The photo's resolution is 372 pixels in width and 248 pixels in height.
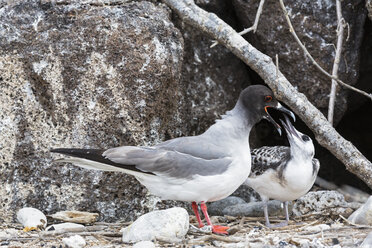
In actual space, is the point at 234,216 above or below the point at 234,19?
below

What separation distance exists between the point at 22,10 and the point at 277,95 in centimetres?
240

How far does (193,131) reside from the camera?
6.13 metres

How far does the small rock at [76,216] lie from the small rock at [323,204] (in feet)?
6.24

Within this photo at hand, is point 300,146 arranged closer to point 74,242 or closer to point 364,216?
point 364,216

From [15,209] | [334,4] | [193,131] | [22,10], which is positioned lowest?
[15,209]

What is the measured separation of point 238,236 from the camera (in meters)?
4.71

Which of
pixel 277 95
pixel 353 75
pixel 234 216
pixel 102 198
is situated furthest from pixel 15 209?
pixel 353 75

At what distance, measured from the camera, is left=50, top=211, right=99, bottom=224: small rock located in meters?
5.05

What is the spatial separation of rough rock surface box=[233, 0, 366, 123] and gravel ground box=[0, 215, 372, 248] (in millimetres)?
1623

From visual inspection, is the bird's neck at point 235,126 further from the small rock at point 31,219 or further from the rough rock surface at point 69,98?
the small rock at point 31,219

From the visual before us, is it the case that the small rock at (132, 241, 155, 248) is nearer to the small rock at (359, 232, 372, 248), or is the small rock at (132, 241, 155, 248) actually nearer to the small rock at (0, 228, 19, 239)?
the small rock at (0, 228, 19, 239)

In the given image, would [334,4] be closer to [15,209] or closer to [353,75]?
[353,75]

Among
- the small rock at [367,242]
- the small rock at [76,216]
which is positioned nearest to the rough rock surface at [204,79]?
the small rock at [76,216]

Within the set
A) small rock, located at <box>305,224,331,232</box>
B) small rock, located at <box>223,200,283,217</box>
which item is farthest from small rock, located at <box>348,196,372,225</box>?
small rock, located at <box>223,200,283,217</box>
